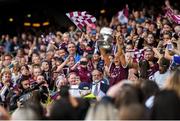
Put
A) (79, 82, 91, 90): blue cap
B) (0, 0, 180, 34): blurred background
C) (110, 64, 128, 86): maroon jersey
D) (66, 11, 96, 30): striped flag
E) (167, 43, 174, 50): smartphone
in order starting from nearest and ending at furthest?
1. (79, 82, 91, 90): blue cap
2. (110, 64, 128, 86): maroon jersey
3. (167, 43, 174, 50): smartphone
4. (66, 11, 96, 30): striped flag
5. (0, 0, 180, 34): blurred background

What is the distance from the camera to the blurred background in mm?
26484

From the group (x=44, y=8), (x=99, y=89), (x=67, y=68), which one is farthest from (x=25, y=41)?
(x=99, y=89)

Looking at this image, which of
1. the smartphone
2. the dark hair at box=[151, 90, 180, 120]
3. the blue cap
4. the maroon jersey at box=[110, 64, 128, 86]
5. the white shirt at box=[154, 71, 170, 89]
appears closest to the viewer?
the dark hair at box=[151, 90, 180, 120]

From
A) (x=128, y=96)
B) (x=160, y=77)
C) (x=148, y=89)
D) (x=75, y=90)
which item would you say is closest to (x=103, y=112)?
(x=128, y=96)

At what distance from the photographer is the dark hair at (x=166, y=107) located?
7.02 meters

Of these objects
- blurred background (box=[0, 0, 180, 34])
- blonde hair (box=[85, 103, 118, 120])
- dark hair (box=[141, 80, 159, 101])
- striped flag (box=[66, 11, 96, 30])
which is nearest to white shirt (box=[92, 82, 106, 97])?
dark hair (box=[141, 80, 159, 101])

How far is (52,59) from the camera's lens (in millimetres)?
14375

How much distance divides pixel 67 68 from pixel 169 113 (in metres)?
6.61

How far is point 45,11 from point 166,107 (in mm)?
20604

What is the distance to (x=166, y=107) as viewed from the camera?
7.02 m

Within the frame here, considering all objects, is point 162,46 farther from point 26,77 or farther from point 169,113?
point 169,113

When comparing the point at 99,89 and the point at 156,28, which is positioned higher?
the point at 156,28

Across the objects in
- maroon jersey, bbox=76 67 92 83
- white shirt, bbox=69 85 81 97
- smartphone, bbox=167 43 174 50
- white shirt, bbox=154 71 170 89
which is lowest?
white shirt, bbox=69 85 81 97

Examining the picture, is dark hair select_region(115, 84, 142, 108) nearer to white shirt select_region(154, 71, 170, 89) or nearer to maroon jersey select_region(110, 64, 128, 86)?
white shirt select_region(154, 71, 170, 89)
